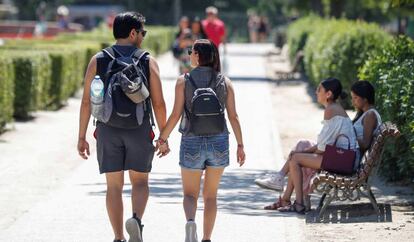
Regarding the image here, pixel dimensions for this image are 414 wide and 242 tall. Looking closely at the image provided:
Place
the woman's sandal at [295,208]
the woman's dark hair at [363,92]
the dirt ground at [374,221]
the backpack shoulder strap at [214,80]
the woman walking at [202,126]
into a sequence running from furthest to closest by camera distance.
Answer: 1. the woman's dark hair at [363,92]
2. the woman's sandal at [295,208]
3. the dirt ground at [374,221]
4. the backpack shoulder strap at [214,80]
5. the woman walking at [202,126]

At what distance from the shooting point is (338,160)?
10.5 meters

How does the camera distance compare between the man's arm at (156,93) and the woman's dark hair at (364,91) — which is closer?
the man's arm at (156,93)

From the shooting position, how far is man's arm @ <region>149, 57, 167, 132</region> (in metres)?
8.42

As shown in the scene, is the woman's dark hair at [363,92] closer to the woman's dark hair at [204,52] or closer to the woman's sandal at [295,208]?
the woman's sandal at [295,208]

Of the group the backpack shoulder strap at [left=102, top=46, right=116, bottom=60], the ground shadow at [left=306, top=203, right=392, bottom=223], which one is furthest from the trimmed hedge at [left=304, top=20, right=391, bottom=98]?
the backpack shoulder strap at [left=102, top=46, right=116, bottom=60]

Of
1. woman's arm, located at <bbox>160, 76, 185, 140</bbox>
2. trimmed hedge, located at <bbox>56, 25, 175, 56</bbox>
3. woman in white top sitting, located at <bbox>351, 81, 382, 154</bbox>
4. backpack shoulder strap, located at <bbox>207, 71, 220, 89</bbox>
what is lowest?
trimmed hedge, located at <bbox>56, 25, 175, 56</bbox>

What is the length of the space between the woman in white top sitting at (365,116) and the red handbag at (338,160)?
0.94 feet

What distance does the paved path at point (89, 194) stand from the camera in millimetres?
9641

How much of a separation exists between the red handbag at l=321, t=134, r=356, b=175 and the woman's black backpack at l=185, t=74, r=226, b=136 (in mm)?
2256

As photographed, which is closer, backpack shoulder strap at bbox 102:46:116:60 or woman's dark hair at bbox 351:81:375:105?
backpack shoulder strap at bbox 102:46:116:60

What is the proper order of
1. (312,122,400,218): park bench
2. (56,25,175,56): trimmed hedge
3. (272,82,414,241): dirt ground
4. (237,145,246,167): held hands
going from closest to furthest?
(237,145,246,167): held hands
(272,82,414,241): dirt ground
(312,122,400,218): park bench
(56,25,175,56): trimmed hedge

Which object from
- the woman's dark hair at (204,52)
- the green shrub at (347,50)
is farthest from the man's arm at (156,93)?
the green shrub at (347,50)

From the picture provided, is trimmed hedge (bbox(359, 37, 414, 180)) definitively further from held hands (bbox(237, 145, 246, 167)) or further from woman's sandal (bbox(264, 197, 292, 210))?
held hands (bbox(237, 145, 246, 167))

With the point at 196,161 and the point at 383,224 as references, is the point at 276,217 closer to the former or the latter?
the point at 383,224
